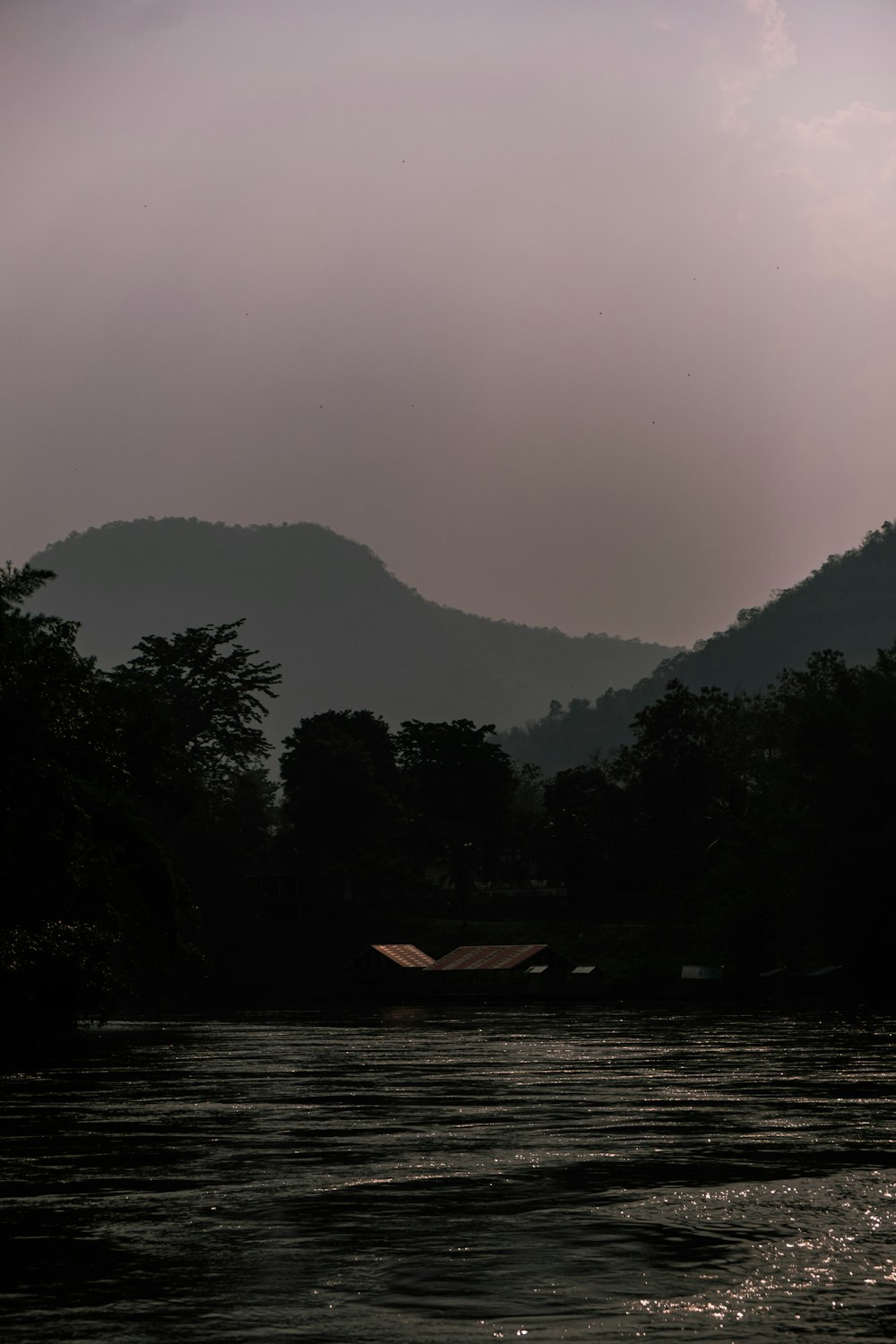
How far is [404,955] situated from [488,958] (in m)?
10.5

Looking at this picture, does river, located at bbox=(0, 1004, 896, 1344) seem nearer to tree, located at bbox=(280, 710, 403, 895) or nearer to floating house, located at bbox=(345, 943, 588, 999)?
floating house, located at bbox=(345, 943, 588, 999)

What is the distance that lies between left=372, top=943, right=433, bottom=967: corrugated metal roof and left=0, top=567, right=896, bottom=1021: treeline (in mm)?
11956

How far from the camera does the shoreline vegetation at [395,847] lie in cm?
4881

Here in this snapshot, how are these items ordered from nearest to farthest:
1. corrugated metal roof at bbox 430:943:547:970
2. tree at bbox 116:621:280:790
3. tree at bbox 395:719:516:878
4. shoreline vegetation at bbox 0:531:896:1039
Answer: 1. shoreline vegetation at bbox 0:531:896:1039
2. corrugated metal roof at bbox 430:943:547:970
3. tree at bbox 116:621:280:790
4. tree at bbox 395:719:516:878

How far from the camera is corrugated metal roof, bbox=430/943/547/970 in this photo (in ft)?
378

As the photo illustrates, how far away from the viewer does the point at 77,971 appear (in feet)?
155

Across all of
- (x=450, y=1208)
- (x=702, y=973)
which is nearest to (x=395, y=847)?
(x=702, y=973)

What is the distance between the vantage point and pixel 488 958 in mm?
117625

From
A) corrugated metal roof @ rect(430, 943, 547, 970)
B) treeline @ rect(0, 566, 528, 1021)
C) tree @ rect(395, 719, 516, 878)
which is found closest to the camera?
treeline @ rect(0, 566, 528, 1021)

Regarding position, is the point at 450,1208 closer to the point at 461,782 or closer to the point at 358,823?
the point at 358,823

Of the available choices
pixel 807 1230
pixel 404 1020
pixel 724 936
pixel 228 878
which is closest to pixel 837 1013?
pixel 404 1020

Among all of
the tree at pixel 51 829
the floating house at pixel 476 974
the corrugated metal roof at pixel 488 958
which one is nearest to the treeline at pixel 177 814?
the tree at pixel 51 829

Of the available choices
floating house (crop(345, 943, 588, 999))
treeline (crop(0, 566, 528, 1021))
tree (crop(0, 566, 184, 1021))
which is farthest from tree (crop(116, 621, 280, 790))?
tree (crop(0, 566, 184, 1021))

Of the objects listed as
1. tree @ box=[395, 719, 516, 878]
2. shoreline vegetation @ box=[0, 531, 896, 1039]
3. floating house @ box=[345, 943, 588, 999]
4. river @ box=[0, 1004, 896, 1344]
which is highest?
tree @ box=[395, 719, 516, 878]
